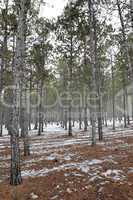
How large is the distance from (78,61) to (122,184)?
1952 centimetres

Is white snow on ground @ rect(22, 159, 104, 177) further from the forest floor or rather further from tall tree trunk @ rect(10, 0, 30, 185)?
tall tree trunk @ rect(10, 0, 30, 185)

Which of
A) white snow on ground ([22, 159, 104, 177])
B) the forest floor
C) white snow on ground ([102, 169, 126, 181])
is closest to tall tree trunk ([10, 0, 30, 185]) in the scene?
the forest floor

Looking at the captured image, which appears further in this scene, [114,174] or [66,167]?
[66,167]

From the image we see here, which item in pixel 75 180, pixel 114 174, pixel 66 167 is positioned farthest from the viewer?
pixel 66 167

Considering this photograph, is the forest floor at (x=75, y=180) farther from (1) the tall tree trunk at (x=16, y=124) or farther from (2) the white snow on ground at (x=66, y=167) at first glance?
(1) the tall tree trunk at (x=16, y=124)

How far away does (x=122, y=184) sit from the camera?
7180mm

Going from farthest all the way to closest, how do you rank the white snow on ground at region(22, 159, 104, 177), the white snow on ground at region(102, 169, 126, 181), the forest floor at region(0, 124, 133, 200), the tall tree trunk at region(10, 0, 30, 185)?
the white snow on ground at region(22, 159, 104, 177), the tall tree trunk at region(10, 0, 30, 185), the white snow on ground at region(102, 169, 126, 181), the forest floor at region(0, 124, 133, 200)

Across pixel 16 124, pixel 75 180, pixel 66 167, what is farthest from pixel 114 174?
pixel 16 124

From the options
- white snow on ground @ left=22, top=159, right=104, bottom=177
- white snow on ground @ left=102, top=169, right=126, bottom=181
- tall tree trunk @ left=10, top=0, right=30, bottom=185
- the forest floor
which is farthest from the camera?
white snow on ground @ left=22, top=159, right=104, bottom=177

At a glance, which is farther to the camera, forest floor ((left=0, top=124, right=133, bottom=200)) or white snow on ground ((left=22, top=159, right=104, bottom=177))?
white snow on ground ((left=22, top=159, right=104, bottom=177))

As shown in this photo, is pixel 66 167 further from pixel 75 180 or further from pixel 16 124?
pixel 16 124

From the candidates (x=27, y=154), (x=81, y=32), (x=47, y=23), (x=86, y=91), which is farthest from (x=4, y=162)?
(x=86, y=91)

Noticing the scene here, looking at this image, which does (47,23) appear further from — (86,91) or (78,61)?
(86,91)

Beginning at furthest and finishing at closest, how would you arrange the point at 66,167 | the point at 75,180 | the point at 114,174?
the point at 66,167
the point at 114,174
the point at 75,180
